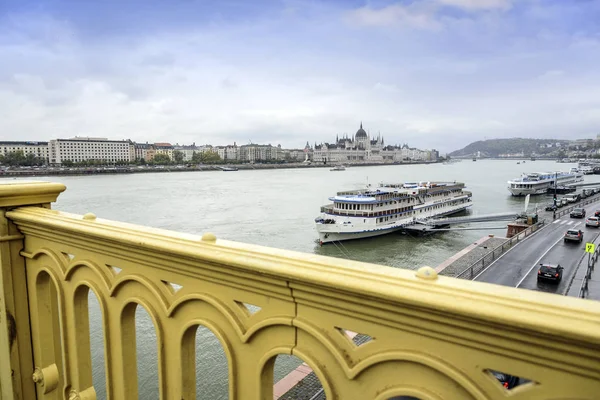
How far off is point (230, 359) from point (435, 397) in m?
0.90

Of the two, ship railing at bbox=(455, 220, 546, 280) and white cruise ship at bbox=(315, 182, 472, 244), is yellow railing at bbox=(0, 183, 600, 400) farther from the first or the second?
white cruise ship at bbox=(315, 182, 472, 244)

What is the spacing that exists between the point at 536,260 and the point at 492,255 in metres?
1.86

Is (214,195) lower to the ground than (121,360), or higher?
lower

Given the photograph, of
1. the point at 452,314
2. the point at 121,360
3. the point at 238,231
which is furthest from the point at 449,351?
the point at 238,231

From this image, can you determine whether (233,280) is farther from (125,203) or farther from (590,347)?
(125,203)

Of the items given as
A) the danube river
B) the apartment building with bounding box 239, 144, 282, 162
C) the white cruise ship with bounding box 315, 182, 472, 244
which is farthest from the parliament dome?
the white cruise ship with bounding box 315, 182, 472, 244

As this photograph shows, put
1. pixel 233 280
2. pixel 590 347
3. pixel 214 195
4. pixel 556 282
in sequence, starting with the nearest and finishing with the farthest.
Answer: pixel 590 347 → pixel 233 280 → pixel 556 282 → pixel 214 195

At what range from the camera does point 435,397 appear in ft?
4.11

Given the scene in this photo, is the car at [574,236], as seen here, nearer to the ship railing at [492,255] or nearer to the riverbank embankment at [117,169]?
the ship railing at [492,255]

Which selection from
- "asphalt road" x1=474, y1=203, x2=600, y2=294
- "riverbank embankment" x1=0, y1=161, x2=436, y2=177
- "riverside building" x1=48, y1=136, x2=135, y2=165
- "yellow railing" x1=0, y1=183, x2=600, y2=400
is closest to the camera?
"yellow railing" x1=0, y1=183, x2=600, y2=400

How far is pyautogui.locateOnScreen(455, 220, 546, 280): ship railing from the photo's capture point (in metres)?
15.3

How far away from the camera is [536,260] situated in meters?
17.5

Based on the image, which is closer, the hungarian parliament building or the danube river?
the danube river

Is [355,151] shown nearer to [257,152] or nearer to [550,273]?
[257,152]
